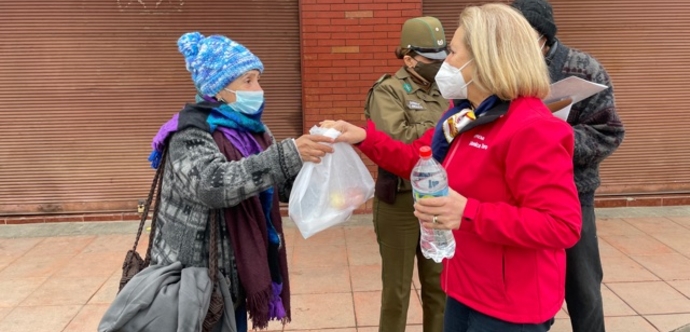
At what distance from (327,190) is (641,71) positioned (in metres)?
5.44

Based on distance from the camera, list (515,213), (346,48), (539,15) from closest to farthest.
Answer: (515,213), (539,15), (346,48)

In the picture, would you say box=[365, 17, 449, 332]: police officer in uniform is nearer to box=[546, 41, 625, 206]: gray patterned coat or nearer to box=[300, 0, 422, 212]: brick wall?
box=[546, 41, 625, 206]: gray patterned coat

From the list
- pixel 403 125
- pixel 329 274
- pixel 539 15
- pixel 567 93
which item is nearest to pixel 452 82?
pixel 567 93

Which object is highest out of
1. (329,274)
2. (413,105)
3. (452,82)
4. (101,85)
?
(452,82)

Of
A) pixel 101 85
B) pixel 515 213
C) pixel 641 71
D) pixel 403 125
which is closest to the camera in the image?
pixel 515 213

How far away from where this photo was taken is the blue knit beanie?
2.37 m

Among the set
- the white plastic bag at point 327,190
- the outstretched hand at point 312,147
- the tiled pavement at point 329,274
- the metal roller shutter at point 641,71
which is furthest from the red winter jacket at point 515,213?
the metal roller shutter at point 641,71

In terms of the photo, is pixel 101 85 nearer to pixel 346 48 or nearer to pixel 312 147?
pixel 346 48

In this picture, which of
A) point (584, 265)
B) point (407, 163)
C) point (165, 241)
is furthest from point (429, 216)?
point (584, 265)

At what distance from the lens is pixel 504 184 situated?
6.29 feet

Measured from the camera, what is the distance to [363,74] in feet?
19.8

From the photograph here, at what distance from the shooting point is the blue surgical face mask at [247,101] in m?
2.41

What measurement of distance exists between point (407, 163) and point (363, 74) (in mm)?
3543

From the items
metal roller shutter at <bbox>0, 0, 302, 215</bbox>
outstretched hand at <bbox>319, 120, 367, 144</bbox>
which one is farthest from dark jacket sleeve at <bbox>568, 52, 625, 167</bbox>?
metal roller shutter at <bbox>0, 0, 302, 215</bbox>
